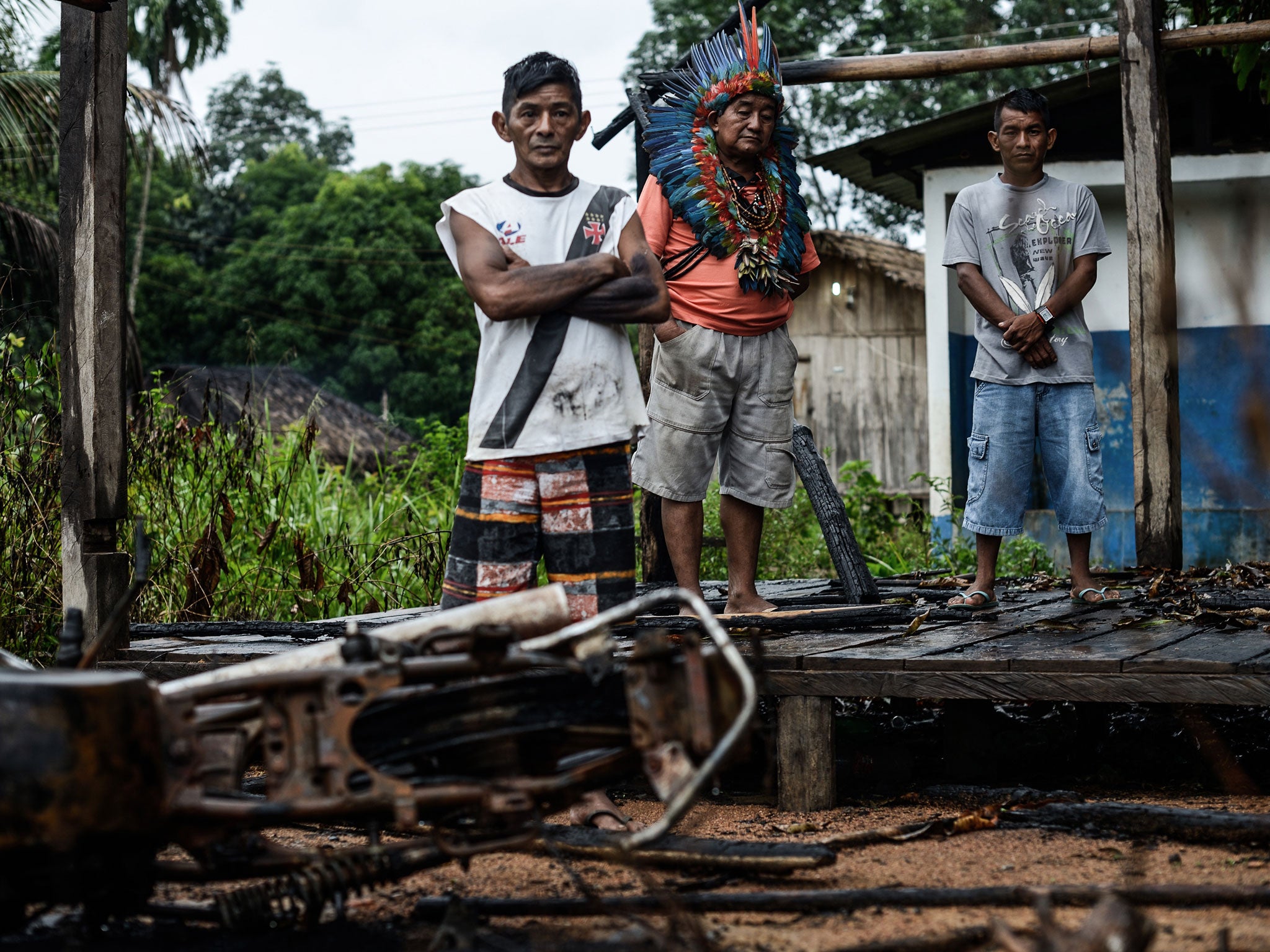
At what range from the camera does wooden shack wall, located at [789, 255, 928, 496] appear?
16625 mm

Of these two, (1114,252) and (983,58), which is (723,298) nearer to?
(983,58)

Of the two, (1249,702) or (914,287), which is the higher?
(914,287)

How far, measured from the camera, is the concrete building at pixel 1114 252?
384 inches

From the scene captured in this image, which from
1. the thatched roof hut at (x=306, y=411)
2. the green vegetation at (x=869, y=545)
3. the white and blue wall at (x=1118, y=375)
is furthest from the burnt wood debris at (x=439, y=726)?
the thatched roof hut at (x=306, y=411)

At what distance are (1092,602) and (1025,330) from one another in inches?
45.0

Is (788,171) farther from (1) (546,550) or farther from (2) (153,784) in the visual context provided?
(2) (153,784)

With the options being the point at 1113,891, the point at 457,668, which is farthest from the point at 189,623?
the point at 1113,891

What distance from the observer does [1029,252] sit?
4871mm

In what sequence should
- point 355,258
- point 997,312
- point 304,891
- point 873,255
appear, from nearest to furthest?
point 304,891 → point 997,312 → point 873,255 → point 355,258

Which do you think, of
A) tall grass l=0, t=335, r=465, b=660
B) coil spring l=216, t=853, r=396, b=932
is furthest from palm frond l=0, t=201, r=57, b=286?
coil spring l=216, t=853, r=396, b=932

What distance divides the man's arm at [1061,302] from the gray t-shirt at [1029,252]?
0.03 m

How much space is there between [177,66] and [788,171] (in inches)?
1205

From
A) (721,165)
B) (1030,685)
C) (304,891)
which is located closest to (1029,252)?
(721,165)

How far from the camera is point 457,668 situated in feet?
7.22
